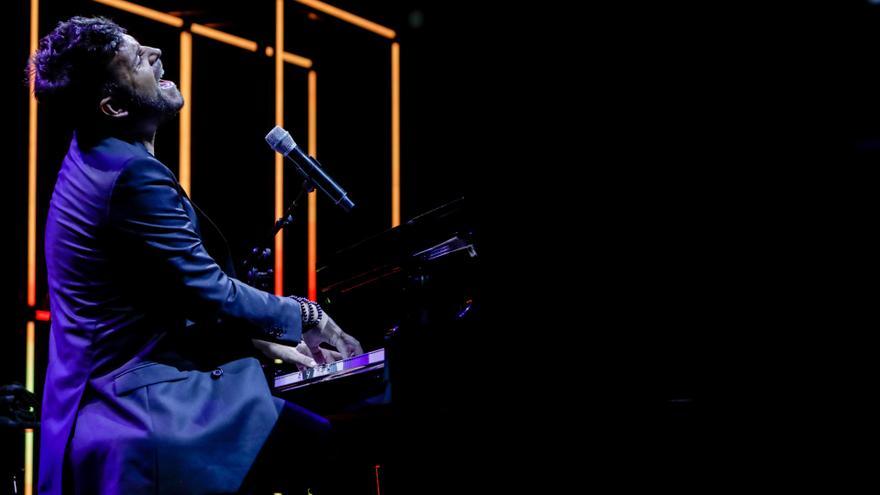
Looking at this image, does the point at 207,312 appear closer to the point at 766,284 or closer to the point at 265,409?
the point at 265,409

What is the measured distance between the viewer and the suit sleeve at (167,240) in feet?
6.40

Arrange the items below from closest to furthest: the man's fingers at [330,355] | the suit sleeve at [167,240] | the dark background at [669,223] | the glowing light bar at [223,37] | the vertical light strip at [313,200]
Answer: the suit sleeve at [167,240]
the dark background at [669,223]
the man's fingers at [330,355]
the glowing light bar at [223,37]
the vertical light strip at [313,200]

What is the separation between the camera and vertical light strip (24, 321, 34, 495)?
382 cm

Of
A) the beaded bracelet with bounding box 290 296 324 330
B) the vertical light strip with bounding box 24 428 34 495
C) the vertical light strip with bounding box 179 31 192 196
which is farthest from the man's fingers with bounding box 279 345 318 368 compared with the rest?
the vertical light strip with bounding box 179 31 192 196

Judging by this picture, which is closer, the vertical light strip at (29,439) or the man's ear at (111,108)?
the man's ear at (111,108)

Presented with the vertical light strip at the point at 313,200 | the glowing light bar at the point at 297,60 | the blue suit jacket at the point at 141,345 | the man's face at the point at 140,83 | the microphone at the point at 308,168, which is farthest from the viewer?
the glowing light bar at the point at 297,60

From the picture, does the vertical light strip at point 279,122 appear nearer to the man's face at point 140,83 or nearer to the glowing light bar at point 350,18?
the glowing light bar at point 350,18

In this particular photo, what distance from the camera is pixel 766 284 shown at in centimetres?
215

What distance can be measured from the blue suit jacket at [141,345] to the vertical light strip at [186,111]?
242cm

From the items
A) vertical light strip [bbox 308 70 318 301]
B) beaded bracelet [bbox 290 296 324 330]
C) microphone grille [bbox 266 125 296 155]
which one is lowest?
beaded bracelet [bbox 290 296 324 330]

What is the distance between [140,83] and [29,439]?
7.66 feet

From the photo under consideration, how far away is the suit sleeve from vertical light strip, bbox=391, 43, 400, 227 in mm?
3202

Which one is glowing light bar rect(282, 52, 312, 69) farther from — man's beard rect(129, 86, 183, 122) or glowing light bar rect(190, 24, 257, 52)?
man's beard rect(129, 86, 183, 122)

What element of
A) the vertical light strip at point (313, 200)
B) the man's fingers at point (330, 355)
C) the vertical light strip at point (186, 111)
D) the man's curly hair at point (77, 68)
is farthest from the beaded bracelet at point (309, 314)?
the vertical light strip at point (313, 200)
